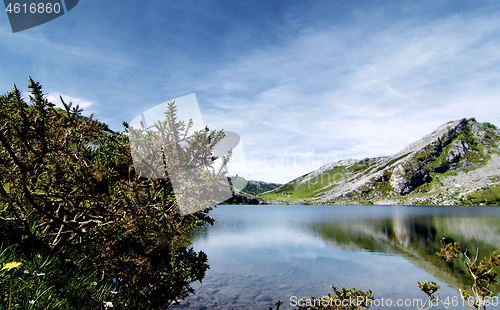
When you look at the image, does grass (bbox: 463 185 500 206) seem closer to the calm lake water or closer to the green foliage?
the calm lake water

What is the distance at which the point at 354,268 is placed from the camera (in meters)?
24.1

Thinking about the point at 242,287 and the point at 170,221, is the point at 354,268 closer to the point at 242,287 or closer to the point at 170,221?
the point at 242,287

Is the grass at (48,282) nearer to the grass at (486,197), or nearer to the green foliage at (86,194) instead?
the green foliage at (86,194)

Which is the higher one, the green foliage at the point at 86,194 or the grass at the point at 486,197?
the green foliage at the point at 86,194

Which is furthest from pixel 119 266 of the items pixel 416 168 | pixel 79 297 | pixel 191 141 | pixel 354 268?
pixel 416 168

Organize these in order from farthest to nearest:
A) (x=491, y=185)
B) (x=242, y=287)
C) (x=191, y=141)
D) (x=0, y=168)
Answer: (x=491, y=185) < (x=242, y=287) < (x=191, y=141) < (x=0, y=168)

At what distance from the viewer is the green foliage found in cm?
498

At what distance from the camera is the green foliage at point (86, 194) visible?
4.98 m

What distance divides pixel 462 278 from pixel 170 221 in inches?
1096

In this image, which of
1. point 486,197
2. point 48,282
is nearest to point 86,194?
point 48,282

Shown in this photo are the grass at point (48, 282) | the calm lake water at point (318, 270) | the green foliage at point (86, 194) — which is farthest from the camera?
the calm lake water at point (318, 270)

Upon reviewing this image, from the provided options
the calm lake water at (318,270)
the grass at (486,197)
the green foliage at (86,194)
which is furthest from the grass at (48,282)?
the grass at (486,197)

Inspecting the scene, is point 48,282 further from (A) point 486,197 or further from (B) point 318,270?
(A) point 486,197

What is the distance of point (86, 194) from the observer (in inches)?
208
